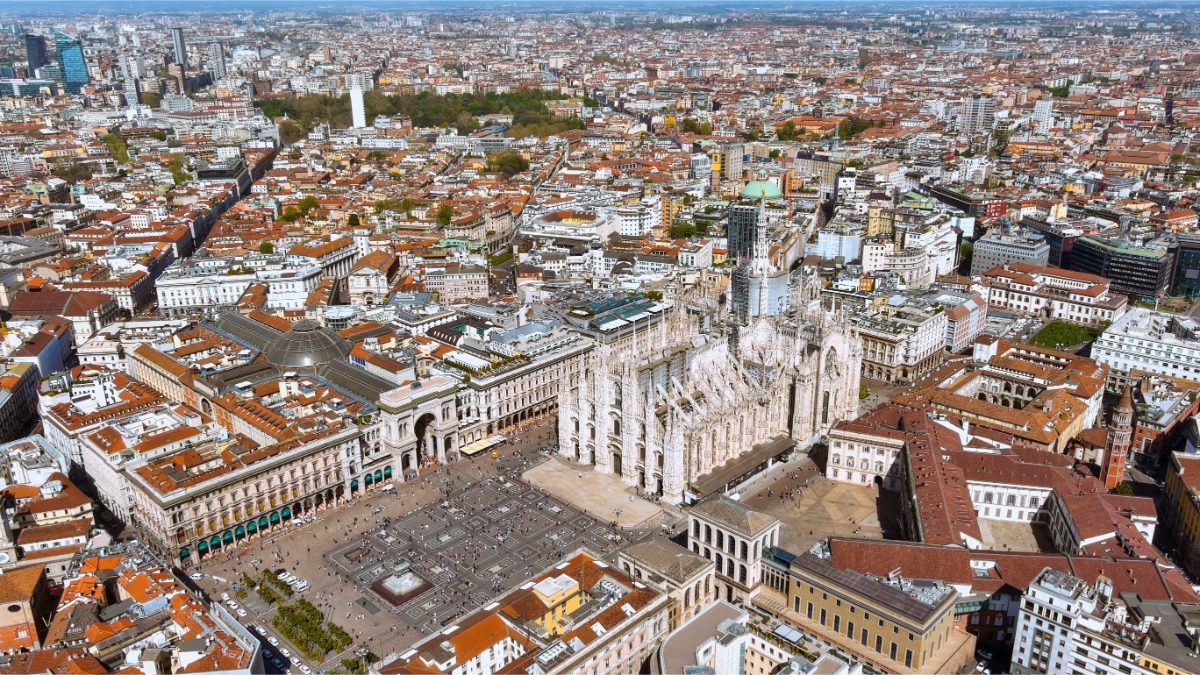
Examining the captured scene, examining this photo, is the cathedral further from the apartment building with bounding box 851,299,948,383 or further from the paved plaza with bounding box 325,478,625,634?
the apartment building with bounding box 851,299,948,383

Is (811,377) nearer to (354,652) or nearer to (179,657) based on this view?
(354,652)

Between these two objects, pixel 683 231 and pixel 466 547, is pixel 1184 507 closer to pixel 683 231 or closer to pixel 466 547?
pixel 466 547

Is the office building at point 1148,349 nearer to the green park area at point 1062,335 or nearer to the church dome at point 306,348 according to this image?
the green park area at point 1062,335

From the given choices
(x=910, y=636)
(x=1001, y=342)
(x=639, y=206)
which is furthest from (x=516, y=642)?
(x=639, y=206)

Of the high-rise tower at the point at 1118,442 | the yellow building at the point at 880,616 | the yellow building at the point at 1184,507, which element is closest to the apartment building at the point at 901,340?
the high-rise tower at the point at 1118,442

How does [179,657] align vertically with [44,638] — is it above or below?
above

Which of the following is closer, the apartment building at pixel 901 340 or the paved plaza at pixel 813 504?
the paved plaza at pixel 813 504
